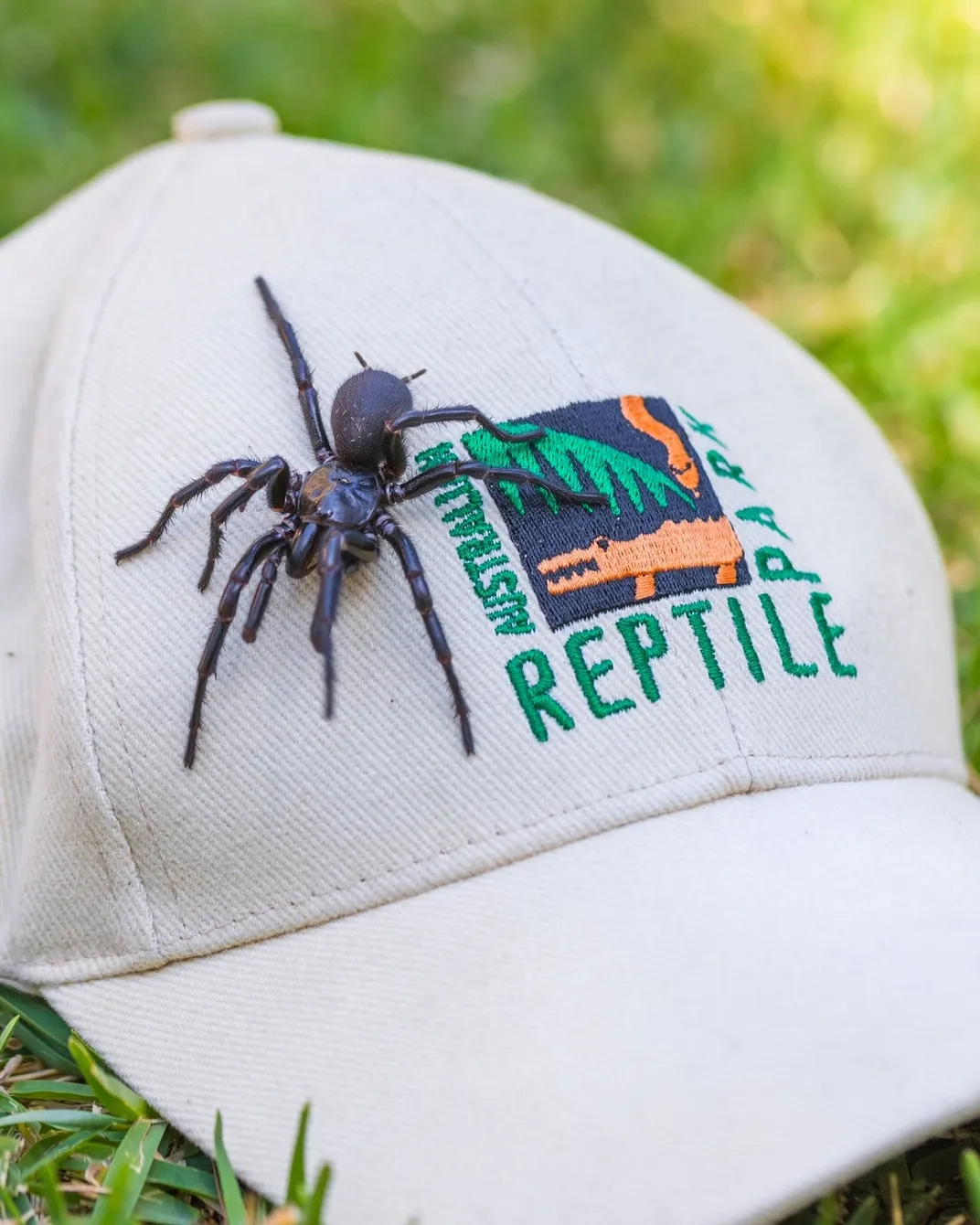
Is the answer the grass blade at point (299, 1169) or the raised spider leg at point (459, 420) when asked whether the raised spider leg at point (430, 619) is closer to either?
the raised spider leg at point (459, 420)

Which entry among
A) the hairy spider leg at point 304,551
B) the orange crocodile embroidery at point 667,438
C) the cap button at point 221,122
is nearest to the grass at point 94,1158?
the hairy spider leg at point 304,551

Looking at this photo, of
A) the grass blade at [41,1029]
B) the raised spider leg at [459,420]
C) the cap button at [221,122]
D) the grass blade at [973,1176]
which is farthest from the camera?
the cap button at [221,122]

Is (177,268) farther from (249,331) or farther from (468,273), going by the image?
(468,273)

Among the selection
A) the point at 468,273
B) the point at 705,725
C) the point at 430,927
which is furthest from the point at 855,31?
the point at 430,927

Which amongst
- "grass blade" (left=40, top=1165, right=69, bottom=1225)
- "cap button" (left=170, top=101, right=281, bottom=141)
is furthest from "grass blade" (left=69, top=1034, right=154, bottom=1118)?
"cap button" (left=170, top=101, right=281, bottom=141)

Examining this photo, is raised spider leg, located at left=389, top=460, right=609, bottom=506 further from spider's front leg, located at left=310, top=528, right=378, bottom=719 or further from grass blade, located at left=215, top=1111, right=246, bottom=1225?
grass blade, located at left=215, top=1111, right=246, bottom=1225

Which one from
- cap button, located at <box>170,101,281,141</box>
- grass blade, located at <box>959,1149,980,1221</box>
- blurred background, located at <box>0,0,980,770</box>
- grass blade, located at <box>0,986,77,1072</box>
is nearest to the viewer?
grass blade, located at <box>959,1149,980,1221</box>

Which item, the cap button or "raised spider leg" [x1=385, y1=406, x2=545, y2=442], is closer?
"raised spider leg" [x1=385, y1=406, x2=545, y2=442]

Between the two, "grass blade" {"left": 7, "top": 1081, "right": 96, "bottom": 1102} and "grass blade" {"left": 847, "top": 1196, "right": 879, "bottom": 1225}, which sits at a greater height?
"grass blade" {"left": 7, "top": 1081, "right": 96, "bottom": 1102}
